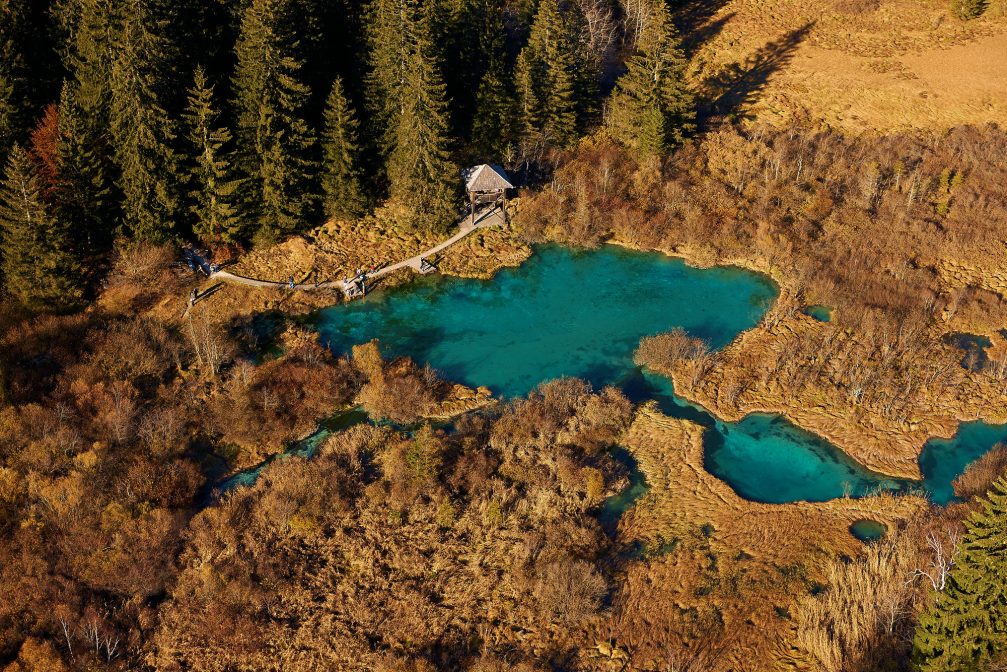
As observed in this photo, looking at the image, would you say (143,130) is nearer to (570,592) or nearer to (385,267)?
(385,267)

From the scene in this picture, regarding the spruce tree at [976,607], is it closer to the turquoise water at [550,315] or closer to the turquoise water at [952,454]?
the turquoise water at [952,454]

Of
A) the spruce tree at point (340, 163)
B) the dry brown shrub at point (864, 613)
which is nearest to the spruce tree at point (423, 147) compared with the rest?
the spruce tree at point (340, 163)

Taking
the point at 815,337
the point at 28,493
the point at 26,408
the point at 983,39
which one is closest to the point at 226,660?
the point at 28,493

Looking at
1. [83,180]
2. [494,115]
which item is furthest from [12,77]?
[494,115]

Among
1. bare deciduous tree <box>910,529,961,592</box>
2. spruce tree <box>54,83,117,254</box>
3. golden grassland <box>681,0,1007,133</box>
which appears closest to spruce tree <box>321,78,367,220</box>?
spruce tree <box>54,83,117,254</box>

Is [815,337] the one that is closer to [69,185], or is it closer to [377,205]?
[377,205]
